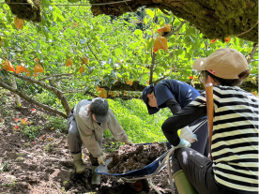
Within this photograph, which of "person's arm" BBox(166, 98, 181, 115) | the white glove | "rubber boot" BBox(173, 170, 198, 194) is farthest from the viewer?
"person's arm" BBox(166, 98, 181, 115)

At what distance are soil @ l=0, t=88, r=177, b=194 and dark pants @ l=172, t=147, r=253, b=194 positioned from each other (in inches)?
43.7

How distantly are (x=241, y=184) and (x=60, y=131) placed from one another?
12.0ft

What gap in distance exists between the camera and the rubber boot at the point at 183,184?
1.46 metres

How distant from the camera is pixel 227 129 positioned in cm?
118

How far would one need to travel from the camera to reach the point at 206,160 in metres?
1.43

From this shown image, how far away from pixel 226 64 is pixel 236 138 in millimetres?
458

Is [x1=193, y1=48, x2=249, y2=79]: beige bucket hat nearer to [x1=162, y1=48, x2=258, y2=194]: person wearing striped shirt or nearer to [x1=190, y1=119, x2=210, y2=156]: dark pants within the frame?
[x1=162, y1=48, x2=258, y2=194]: person wearing striped shirt

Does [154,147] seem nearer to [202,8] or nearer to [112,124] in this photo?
[112,124]

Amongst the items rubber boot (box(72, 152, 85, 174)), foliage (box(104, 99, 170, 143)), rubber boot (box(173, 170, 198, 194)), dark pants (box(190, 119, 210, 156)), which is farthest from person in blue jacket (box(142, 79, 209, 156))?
foliage (box(104, 99, 170, 143))

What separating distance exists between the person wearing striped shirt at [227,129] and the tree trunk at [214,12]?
33 cm

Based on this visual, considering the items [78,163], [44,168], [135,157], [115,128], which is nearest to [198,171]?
[135,157]

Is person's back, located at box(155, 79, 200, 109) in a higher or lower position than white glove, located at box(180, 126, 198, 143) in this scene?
higher

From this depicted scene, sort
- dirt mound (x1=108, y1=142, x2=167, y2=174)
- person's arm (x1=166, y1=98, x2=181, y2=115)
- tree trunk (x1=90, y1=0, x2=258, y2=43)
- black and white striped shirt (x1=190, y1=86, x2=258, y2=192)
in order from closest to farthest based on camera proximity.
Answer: tree trunk (x1=90, y1=0, x2=258, y2=43) < black and white striped shirt (x1=190, y1=86, x2=258, y2=192) < person's arm (x1=166, y1=98, x2=181, y2=115) < dirt mound (x1=108, y1=142, x2=167, y2=174)

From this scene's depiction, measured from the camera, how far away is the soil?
2289mm
